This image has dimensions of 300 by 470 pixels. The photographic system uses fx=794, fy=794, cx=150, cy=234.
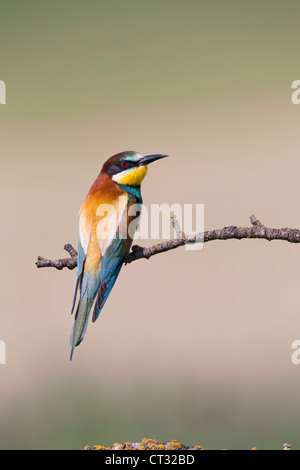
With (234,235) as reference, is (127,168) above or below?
above

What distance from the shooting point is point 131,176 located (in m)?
2.15

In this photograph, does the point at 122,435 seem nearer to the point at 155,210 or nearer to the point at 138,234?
the point at 138,234

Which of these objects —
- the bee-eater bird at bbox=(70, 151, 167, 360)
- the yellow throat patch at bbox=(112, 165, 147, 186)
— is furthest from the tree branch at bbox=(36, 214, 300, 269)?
the yellow throat patch at bbox=(112, 165, 147, 186)

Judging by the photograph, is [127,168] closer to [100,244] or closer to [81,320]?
[100,244]

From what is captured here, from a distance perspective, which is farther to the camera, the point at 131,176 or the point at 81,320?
the point at 131,176

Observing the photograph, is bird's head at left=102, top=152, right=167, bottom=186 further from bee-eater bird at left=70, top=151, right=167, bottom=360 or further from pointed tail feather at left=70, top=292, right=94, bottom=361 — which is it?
pointed tail feather at left=70, top=292, right=94, bottom=361

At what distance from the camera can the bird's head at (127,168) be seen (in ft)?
7.01

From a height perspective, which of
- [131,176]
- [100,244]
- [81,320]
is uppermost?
[131,176]

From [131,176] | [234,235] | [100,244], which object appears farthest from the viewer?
[131,176]

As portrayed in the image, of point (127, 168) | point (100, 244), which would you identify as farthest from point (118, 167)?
point (100, 244)

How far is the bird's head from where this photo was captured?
2.14 meters

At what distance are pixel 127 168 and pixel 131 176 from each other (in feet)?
0.08

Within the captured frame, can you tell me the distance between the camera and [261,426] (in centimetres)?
392

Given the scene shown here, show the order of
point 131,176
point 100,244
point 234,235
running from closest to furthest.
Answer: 1. point 234,235
2. point 100,244
3. point 131,176
